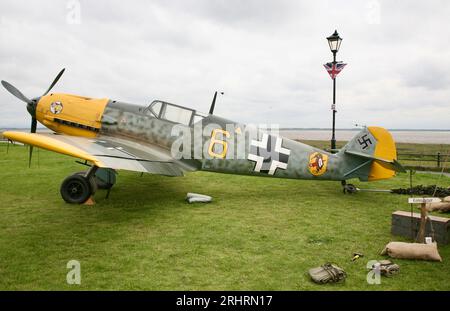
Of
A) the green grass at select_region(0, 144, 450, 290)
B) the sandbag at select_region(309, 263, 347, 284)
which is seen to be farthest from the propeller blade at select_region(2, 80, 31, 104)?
the sandbag at select_region(309, 263, 347, 284)

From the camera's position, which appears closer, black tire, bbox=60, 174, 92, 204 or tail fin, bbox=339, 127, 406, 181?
black tire, bbox=60, 174, 92, 204

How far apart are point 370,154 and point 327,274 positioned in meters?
5.53

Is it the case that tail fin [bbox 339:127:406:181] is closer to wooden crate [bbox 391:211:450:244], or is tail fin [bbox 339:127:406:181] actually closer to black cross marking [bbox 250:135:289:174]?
black cross marking [bbox 250:135:289:174]

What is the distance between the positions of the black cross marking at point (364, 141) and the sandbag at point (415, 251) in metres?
4.42

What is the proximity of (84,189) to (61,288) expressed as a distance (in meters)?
4.16

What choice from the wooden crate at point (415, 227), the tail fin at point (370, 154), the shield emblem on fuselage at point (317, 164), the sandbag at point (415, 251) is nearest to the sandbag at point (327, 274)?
the sandbag at point (415, 251)

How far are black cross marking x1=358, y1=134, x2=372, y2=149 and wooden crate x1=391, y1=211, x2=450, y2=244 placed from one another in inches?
130

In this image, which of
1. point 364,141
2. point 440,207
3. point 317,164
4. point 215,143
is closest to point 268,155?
point 317,164

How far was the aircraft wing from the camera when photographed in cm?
592

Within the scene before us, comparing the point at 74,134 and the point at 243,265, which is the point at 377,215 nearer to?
the point at 243,265

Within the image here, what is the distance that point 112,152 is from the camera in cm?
699

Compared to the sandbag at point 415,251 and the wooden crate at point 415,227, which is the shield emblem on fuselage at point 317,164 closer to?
the wooden crate at point 415,227

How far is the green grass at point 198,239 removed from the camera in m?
A: 3.93
